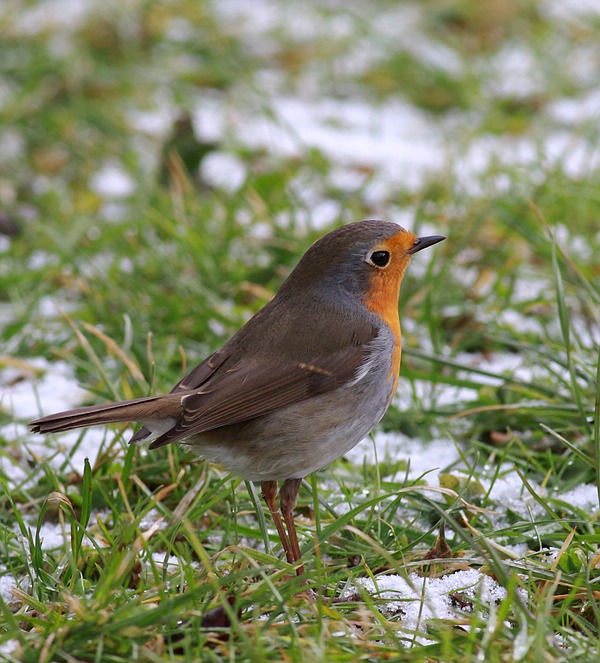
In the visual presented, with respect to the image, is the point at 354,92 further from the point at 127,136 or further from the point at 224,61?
the point at 127,136

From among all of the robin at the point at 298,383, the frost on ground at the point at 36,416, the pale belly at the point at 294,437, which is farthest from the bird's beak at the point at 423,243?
the frost on ground at the point at 36,416

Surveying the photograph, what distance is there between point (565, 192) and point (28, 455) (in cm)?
314

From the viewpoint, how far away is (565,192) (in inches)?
220

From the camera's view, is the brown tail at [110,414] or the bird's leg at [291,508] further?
the bird's leg at [291,508]

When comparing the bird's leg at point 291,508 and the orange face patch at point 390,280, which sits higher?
the orange face patch at point 390,280

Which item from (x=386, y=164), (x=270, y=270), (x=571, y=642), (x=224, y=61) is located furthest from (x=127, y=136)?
(x=571, y=642)

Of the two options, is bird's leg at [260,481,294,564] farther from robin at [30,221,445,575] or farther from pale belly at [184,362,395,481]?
pale belly at [184,362,395,481]

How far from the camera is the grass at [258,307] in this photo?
282cm

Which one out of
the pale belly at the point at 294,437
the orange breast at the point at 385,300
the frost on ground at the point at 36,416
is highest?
the orange breast at the point at 385,300

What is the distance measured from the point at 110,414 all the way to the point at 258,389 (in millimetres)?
490

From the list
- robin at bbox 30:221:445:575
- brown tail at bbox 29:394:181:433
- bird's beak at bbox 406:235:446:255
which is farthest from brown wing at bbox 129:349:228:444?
bird's beak at bbox 406:235:446:255

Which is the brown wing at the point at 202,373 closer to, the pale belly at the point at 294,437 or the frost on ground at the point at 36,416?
the pale belly at the point at 294,437

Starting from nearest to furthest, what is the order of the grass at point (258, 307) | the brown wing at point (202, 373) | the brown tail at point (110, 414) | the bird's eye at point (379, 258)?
1. the grass at point (258, 307)
2. the brown tail at point (110, 414)
3. the brown wing at point (202, 373)
4. the bird's eye at point (379, 258)

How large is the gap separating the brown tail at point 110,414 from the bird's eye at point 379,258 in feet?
2.81
